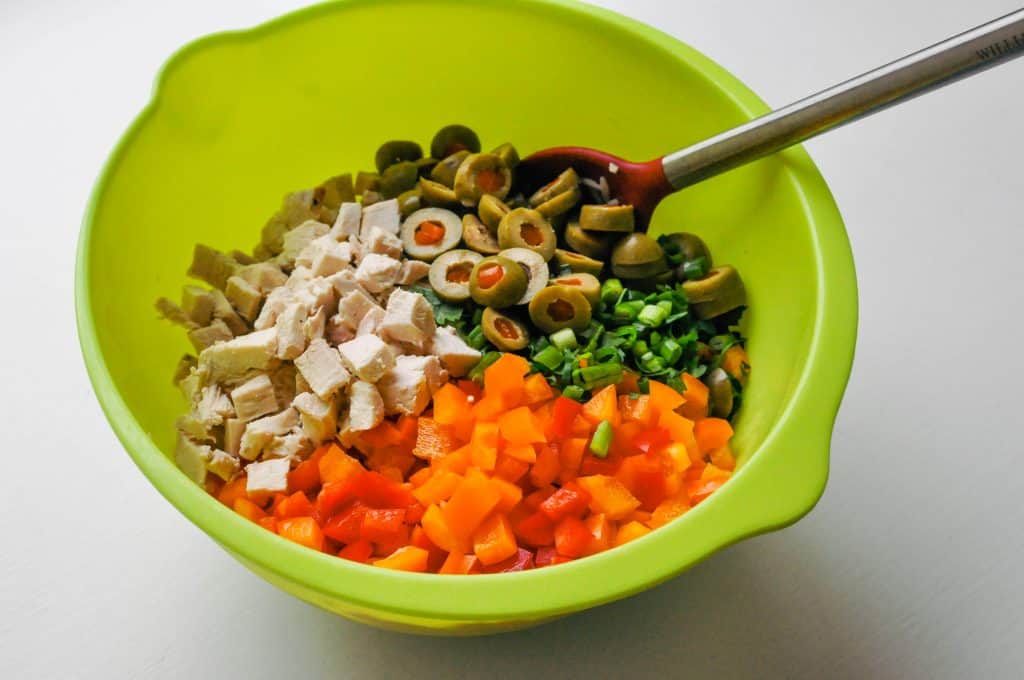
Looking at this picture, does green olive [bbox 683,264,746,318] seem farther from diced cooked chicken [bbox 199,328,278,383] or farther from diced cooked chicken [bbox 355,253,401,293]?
Answer: diced cooked chicken [bbox 199,328,278,383]

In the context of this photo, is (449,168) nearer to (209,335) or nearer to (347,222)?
(347,222)

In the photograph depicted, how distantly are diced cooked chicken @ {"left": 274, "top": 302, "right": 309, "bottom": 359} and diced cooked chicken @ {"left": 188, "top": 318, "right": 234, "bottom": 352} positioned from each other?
0.44 feet

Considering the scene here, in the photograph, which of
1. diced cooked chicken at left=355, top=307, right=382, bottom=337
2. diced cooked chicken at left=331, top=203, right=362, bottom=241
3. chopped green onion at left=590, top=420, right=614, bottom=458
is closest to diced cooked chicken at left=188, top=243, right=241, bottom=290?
diced cooked chicken at left=331, top=203, right=362, bottom=241

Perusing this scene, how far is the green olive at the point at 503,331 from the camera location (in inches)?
58.9

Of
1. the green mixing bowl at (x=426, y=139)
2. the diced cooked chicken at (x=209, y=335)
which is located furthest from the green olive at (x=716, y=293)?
the diced cooked chicken at (x=209, y=335)

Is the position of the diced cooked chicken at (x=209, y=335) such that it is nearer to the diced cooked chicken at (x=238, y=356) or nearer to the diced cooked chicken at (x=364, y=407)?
the diced cooked chicken at (x=238, y=356)

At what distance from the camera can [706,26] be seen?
229 cm

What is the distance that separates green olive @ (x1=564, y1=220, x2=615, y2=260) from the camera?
1.63 m

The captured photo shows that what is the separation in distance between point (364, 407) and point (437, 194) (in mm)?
495

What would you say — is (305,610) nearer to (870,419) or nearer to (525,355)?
(525,355)

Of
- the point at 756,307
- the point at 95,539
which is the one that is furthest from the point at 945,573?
the point at 95,539

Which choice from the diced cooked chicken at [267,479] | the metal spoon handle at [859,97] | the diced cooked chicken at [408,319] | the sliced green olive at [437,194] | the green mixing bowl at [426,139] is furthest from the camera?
the sliced green olive at [437,194]

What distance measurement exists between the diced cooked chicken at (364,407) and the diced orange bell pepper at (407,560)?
22cm

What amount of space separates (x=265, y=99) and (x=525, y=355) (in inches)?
27.6
